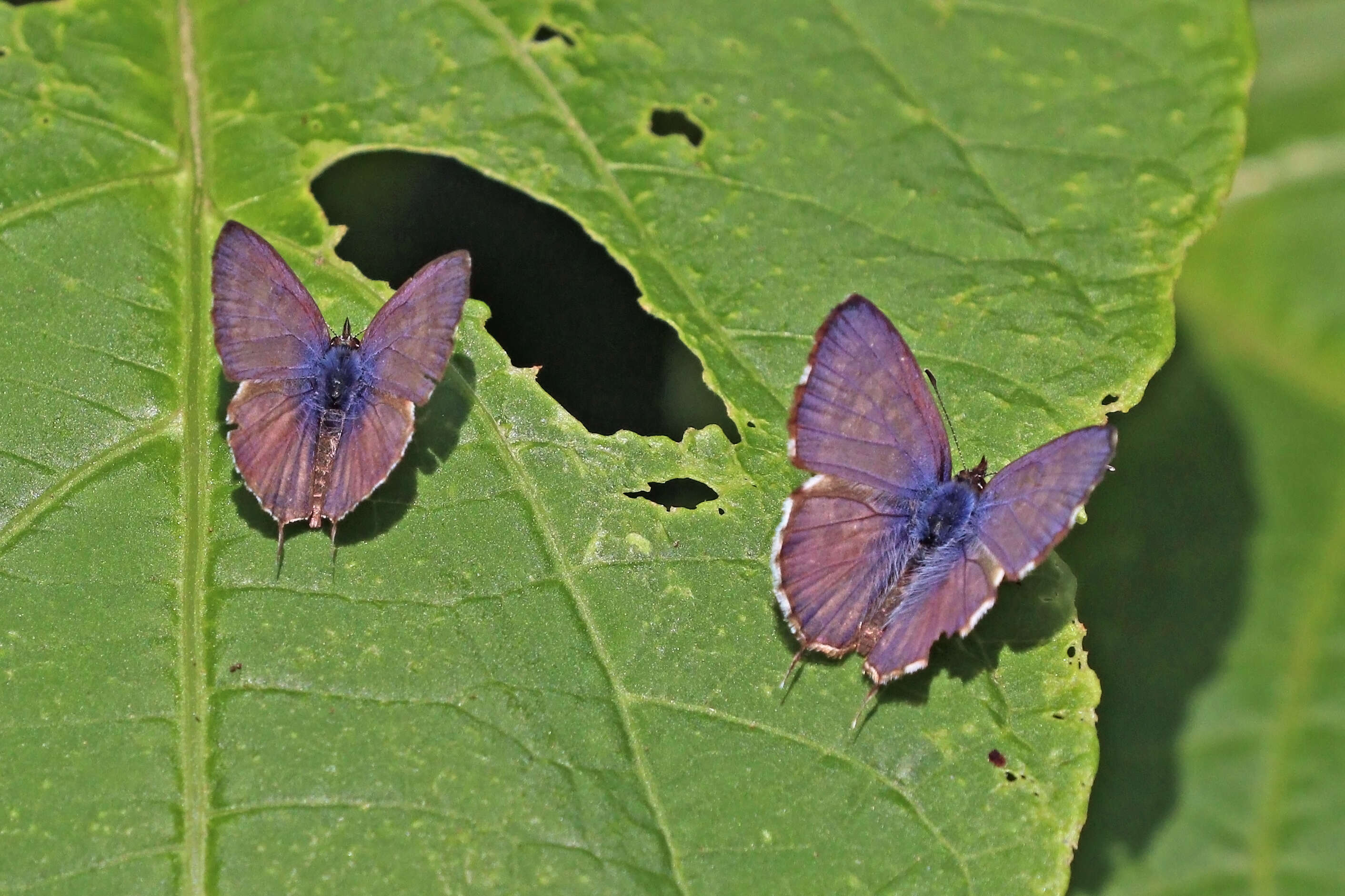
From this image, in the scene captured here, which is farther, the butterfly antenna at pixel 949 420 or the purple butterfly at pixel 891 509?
the butterfly antenna at pixel 949 420

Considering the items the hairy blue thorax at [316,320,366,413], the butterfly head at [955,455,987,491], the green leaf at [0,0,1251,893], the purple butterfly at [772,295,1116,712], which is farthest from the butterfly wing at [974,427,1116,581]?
the hairy blue thorax at [316,320,366,413]

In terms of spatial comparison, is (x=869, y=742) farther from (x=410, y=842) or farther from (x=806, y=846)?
(x=410, y=842)

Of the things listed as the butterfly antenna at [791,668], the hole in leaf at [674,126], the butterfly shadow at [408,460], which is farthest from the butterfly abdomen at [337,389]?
the butterfly antenna at [791,668]

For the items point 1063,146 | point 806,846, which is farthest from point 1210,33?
point 806,846

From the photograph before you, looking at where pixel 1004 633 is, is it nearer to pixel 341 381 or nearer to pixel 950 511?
pixel 950 511

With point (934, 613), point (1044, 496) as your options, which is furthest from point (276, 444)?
point (1044, 496)

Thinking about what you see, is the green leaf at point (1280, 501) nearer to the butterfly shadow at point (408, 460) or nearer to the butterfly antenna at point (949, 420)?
the butterfly antenna at point (949, 420)
